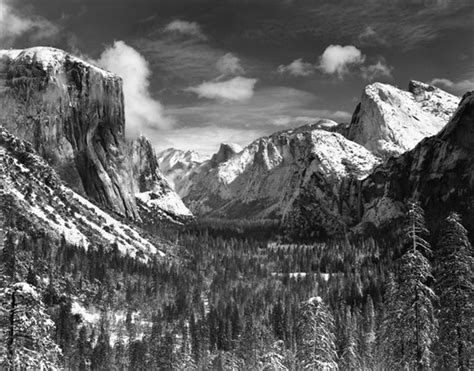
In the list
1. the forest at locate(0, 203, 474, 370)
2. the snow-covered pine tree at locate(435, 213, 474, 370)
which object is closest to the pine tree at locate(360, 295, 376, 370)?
the forest at locate(0, 203, 474, 370)

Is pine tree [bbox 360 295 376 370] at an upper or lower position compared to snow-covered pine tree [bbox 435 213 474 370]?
upper

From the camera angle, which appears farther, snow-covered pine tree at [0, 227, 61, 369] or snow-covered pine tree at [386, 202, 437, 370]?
snow-covered pine tree at [386, 202, 437, 370]

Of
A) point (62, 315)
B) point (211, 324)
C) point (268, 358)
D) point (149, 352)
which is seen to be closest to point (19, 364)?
point (268, 358)

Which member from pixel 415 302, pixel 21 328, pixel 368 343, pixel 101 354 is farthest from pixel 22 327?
pixel 101 354

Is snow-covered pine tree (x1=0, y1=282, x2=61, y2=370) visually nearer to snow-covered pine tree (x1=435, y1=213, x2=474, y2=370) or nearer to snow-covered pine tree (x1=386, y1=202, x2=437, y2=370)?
snow-covered pine tree (x1=386, y1=202, x2=437, y2=370)

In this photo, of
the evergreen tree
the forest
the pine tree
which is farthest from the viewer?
the evergreen tree

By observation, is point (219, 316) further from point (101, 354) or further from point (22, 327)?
point (22, 327)

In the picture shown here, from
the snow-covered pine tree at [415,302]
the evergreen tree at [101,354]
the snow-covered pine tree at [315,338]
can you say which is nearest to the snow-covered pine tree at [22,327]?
the snow-covered pine tree at [315,338]

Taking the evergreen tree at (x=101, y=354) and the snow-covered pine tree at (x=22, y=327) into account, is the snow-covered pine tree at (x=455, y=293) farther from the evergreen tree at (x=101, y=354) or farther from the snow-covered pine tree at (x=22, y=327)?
the evergreen tree at (x=101, y=354)
